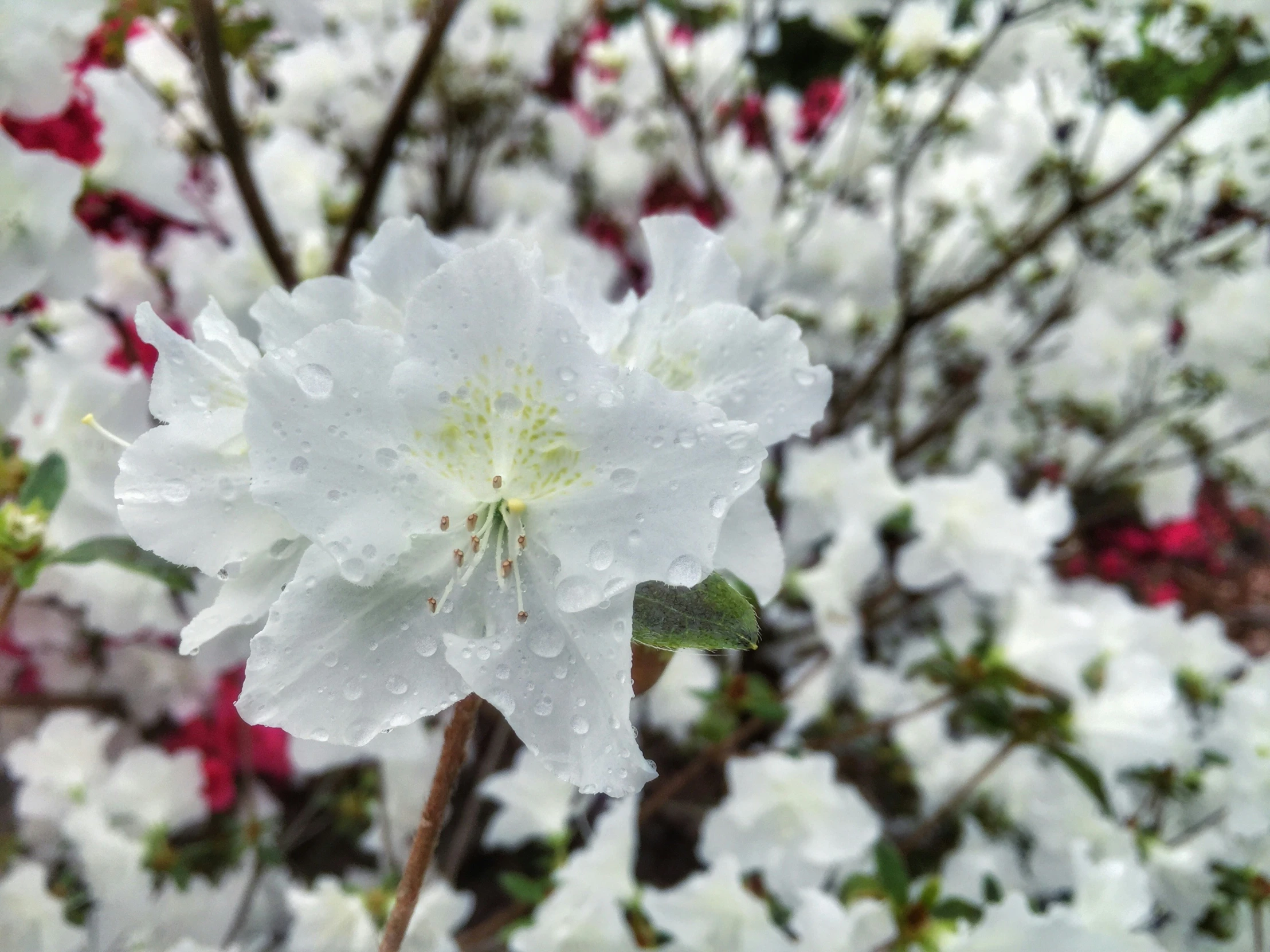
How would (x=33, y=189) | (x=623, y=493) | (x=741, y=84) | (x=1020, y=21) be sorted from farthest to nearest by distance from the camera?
(x=741, y=84) → (x=1020, y=21) → (x=33, y=189) → (x=623, y=493)

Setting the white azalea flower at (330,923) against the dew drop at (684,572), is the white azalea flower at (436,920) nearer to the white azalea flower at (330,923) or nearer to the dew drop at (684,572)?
the white azalea flower at (330,923)

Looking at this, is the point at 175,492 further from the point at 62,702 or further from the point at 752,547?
the point at 62,702

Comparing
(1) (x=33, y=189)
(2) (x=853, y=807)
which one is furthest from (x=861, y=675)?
(1) (x=33, y=189)

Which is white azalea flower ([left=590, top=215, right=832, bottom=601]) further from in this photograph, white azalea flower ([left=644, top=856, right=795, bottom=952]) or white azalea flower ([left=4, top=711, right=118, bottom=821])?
white azalea flower ([left=4, top=711, right=118, bottom=821])

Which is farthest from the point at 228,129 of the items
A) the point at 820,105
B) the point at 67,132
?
the point at 820,105

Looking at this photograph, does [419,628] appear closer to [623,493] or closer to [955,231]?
[623,493]

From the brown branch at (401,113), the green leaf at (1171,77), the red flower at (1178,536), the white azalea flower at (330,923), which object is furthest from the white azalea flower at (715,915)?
the red flower at (1178,536)
